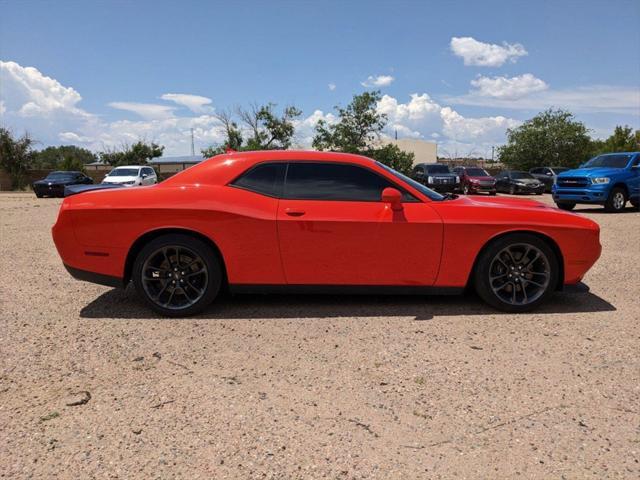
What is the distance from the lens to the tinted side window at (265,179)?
14.3 feet

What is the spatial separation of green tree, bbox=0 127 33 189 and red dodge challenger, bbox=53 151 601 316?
3999cm

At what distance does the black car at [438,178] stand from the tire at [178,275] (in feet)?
63.0

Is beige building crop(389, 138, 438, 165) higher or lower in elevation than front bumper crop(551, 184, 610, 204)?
higher

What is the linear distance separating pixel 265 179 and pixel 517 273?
248cm

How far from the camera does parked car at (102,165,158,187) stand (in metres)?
20.6

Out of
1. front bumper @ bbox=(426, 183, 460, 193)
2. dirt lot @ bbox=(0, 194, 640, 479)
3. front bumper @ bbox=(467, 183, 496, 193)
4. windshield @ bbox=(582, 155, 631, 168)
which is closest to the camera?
dirt lot @ bbox=(0, 194, 640, 479)

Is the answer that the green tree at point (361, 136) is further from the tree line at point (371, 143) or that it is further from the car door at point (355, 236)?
the car door at point (355, 236)

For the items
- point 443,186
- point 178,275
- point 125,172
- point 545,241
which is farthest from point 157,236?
point 443,186

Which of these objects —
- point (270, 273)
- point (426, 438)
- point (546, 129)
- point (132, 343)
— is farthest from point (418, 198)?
point (546, 129)

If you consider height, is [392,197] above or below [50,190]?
above

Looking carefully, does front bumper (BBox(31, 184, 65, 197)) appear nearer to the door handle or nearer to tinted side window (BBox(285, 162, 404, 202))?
tinted side window (BBox(285, 162, 404, 202))

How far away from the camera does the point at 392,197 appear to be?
4.18 m

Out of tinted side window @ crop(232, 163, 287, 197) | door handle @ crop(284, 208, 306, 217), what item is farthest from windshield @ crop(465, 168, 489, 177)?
door handle @ crop(284, 208, 306, 217)

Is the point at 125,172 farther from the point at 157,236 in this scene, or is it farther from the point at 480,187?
the point at 157,236
